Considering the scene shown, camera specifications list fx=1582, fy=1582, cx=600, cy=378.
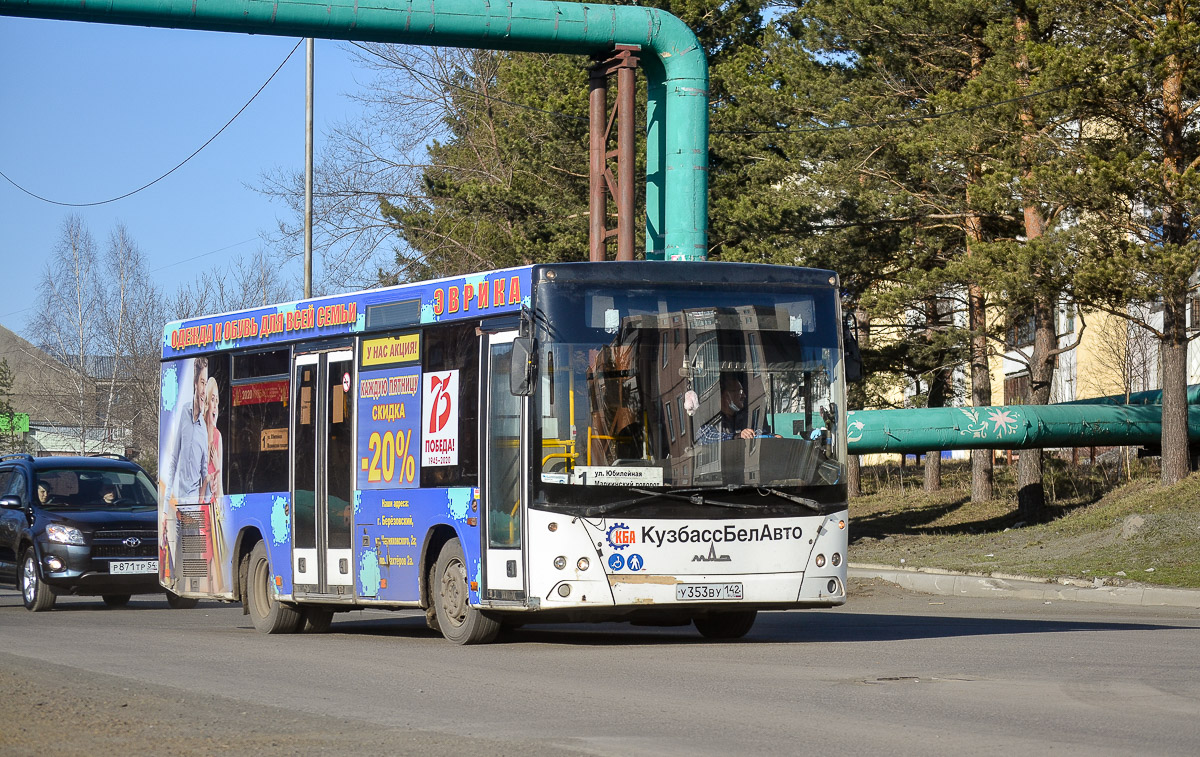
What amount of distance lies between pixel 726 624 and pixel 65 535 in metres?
9.54

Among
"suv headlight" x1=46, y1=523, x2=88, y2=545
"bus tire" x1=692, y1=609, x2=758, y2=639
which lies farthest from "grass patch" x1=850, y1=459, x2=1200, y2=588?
"suv headlight" x1=46, y1=523, x2=88, y2=545

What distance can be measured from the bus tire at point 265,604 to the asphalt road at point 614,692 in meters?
0.38

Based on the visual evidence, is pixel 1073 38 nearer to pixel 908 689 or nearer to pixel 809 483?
pixel 809 483

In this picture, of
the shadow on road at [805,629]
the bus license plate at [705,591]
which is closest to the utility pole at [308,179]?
the shadow on road at [805,629]

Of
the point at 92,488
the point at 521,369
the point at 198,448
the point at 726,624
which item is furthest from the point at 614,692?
the point at 92,488

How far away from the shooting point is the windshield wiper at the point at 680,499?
40.5 ft

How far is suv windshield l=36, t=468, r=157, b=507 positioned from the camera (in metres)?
20.9

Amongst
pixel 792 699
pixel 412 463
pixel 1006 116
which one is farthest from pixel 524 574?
pixel 1006 116

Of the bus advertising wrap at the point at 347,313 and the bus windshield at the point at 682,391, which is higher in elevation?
the bus advertising wrap at the point at 347,313

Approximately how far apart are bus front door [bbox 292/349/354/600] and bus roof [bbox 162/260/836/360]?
0.39 metres

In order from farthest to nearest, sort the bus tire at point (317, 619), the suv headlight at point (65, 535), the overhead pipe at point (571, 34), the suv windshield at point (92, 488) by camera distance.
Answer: the suv windshield at point (92, 488) < the suv headlight at point (65, 535) < the overhead pipe at point (571, 34) < the bus tire at point (317, 619)

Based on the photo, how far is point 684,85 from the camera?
67.1ft

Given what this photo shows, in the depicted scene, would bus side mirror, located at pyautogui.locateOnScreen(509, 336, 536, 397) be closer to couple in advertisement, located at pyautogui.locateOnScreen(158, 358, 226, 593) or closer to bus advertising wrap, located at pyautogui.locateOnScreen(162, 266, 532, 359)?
bus advertising wrap, located at pyautogui.locateOnScreen(162, 266, 532, 359)

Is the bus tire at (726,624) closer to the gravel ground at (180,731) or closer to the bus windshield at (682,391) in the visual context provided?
the bus windshield at (682,391)
